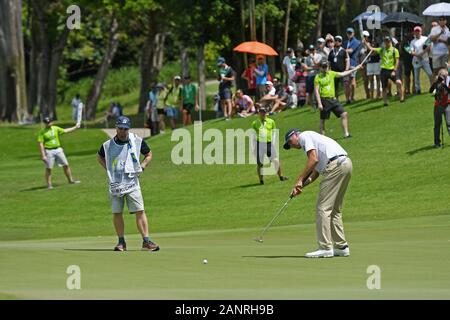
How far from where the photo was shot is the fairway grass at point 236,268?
11992mm

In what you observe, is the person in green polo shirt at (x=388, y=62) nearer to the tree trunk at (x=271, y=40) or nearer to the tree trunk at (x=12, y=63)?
the tree trunk at (x=271, y=40)

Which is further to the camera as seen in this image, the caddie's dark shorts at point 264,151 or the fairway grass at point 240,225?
the caddie's dark shorts at point 264,151

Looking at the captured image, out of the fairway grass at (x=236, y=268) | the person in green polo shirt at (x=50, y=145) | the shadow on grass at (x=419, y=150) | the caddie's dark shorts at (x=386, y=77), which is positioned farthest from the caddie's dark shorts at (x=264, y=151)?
the fairway grass at (x=236, y=268)

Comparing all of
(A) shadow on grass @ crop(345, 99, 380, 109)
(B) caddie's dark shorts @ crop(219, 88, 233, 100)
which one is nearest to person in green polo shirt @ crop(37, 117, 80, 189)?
(A) shadow on grass @ crop(345, 99, 380, 109)

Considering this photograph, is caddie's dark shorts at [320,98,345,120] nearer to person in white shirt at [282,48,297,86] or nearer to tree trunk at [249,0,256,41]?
person in white shirt at [282,48,297,86]

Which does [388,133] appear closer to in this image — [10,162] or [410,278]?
[10,162]

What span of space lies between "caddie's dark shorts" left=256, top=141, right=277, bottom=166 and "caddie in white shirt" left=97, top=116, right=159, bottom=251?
517 inches

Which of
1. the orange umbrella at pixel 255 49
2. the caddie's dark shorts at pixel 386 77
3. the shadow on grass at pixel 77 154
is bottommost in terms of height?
the shadow on grass at pixel 77 154

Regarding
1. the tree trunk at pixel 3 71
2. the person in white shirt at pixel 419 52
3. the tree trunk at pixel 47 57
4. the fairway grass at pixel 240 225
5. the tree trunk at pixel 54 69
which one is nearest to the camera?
the fairway grass at pixel 240 225

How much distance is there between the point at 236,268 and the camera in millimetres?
14492

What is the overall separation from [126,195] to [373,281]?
5.80 metres

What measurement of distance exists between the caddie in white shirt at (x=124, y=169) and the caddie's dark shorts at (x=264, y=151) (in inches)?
517

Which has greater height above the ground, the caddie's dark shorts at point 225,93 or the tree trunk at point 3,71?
the tree trunk at point 3,71

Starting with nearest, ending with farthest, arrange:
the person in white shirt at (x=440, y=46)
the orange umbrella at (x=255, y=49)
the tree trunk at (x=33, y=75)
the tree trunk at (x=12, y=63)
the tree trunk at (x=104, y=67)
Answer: the person in white shirt at (x=440, y=46), the orange umbrella at (x=255, y=49), the tree trunk at (x=12, y=63), the tree trunk at (x=104, y=67), the tree trunk at (x=33, y=75)
